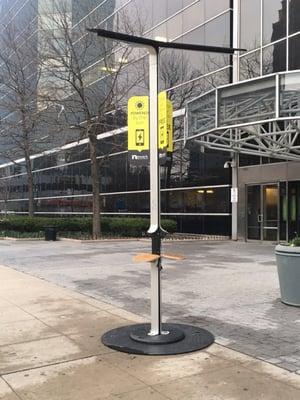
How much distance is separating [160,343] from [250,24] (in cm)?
2051

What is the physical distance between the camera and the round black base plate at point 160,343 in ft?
20.6

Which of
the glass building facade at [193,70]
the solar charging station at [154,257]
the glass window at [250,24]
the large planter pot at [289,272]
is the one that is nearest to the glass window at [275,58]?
the glass building facade at [193,70]

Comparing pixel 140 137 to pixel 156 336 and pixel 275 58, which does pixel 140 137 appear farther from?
pixel 275 58

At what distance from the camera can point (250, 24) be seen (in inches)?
955

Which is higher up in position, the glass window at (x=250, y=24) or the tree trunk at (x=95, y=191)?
the glass window at (x=250, y=24)

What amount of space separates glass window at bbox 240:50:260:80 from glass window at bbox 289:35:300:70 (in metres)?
2.00

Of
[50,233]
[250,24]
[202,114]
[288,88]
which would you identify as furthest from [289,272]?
[50,233]

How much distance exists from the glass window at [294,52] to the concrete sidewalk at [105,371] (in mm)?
16143

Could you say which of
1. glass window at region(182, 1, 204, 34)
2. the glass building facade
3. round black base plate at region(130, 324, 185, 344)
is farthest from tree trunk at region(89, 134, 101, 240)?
round black base plate at region(130, 324, 185, 344)

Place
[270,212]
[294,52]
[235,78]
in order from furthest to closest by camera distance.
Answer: [235,78] < [270,212] < [294,52]

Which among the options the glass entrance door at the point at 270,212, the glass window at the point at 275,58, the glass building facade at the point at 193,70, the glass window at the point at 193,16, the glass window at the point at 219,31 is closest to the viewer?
the glass window at the point at 275,58

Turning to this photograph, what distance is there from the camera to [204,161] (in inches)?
1062

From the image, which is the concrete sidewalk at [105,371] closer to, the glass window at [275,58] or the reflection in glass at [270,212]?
the reflection in glass at [270,212]

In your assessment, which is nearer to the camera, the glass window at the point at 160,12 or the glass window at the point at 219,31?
the glass window at the point at 219,31
